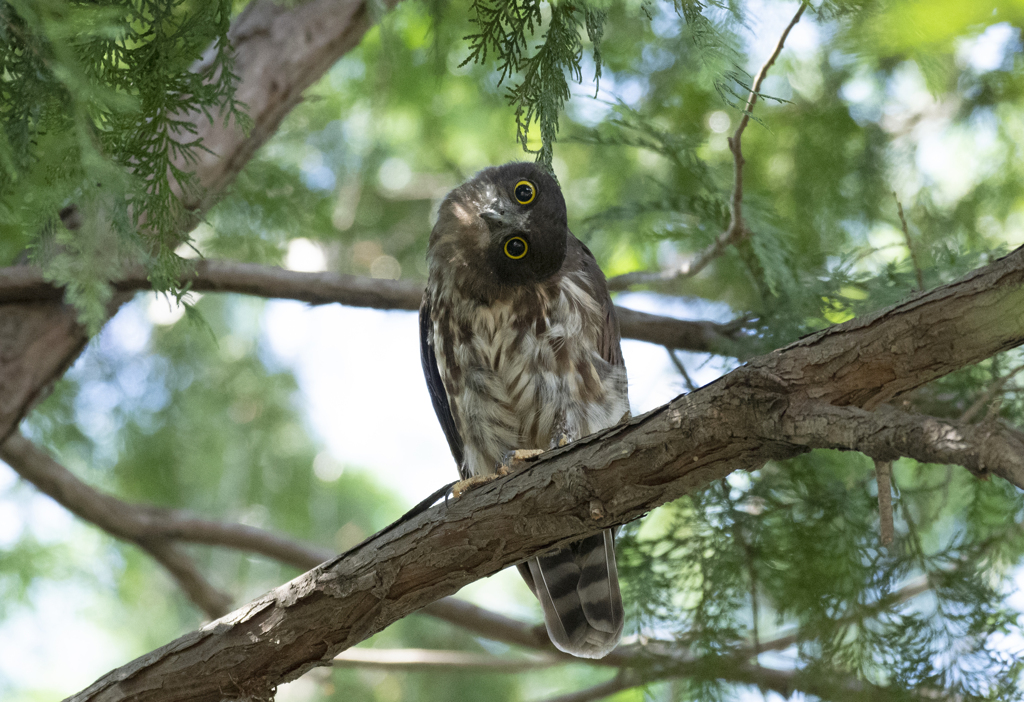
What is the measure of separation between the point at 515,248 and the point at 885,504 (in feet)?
6.03

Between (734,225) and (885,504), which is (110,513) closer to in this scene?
(734,225)

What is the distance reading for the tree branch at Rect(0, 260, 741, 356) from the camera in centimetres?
354

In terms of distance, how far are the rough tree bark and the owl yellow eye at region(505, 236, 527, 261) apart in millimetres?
1058

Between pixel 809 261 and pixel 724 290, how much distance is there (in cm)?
104

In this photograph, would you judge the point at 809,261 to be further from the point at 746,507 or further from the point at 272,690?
the point at 272,690

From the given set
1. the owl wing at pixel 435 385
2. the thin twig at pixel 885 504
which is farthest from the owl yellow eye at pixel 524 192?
the thin twig at pixel 885 504

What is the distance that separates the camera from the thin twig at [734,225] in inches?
97.6

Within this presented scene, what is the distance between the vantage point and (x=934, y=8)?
1.58 metres

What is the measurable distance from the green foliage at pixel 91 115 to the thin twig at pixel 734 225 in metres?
1.64

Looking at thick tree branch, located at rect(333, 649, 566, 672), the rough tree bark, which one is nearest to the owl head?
the rough tree bark

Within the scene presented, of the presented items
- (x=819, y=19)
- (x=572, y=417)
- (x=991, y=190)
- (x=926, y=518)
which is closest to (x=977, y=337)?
(x=819, y=19)

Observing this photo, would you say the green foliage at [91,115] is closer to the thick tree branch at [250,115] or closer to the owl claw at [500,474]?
the thick tree branch at [250,115]

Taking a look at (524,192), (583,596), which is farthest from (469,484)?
(524,192)

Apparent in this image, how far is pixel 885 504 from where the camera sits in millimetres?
1758
